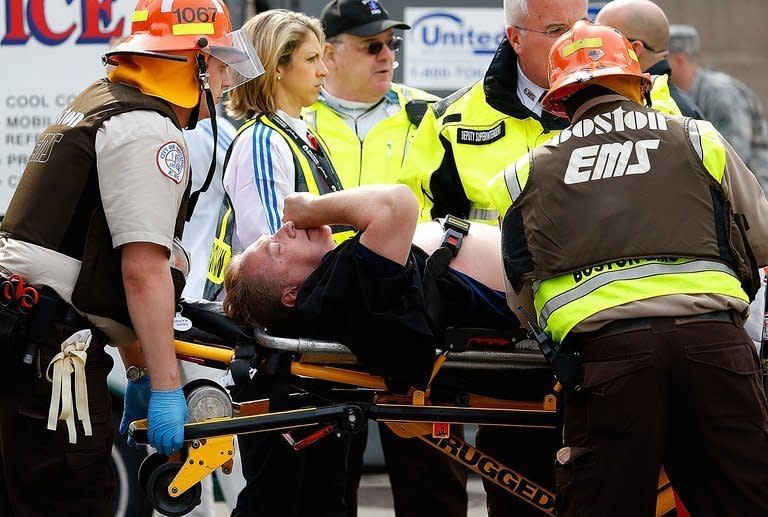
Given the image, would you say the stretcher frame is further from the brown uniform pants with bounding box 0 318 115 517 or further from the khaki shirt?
the khaki shirt

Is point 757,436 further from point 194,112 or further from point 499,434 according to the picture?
point 194,112

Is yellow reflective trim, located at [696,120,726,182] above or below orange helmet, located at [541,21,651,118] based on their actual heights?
below

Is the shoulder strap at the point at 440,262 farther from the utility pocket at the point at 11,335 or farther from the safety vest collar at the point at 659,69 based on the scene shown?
the safety vest collar at the point at 659,69

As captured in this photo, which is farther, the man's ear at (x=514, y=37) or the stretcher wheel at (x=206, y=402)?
the man's ear at (x=514, y=37)

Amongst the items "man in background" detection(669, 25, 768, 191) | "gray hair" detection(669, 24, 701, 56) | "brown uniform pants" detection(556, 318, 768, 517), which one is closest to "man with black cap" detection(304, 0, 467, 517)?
"brown uniform pants" detection(556, 318, 768, 517)

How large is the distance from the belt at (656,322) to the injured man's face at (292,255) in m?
1.01

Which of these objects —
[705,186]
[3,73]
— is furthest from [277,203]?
[3,73]

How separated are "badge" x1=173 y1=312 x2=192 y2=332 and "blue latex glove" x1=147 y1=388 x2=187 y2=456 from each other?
313 millimetres

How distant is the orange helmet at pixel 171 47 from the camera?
4.03m

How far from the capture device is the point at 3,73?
20.9 feet

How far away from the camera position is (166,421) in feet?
12.9

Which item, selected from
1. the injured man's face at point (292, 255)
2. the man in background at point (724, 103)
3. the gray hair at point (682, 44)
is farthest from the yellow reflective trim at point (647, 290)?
the gray hair at point (682, 44)

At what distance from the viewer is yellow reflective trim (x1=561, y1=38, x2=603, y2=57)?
12.5 feet

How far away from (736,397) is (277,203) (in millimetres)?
1847
